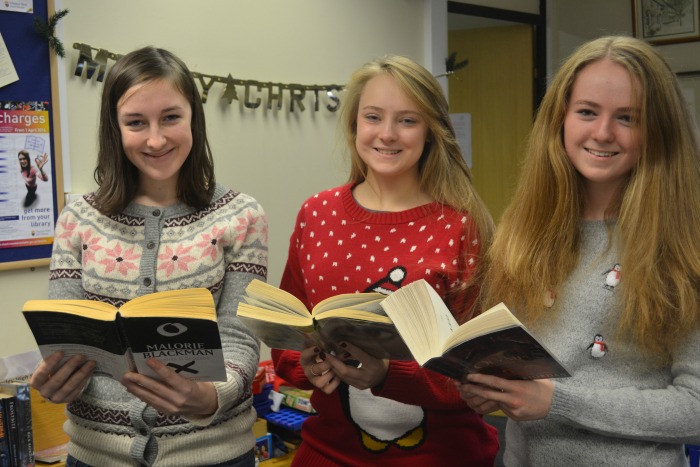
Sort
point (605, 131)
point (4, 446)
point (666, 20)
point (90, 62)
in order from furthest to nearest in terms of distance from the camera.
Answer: point (666, 20) < point (90, 62) < point (4, 446) < point (605, 131)

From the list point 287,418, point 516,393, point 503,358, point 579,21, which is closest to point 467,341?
point 503,358

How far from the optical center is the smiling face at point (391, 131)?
5.22 ft

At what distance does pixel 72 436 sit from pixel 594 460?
38.5 inches

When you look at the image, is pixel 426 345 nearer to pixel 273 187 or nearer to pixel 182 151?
pixel 182 151

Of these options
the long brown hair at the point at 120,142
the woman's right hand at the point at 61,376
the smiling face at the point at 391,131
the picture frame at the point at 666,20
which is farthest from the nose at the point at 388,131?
the picture frame at the point at 666,20

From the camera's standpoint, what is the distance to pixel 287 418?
2646 millimetres

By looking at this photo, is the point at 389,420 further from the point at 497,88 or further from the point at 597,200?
the point at 497,88

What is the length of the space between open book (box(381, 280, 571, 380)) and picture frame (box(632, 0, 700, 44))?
4119 millimetres

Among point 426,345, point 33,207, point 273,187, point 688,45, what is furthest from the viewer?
point 688,45

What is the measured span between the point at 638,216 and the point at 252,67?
208cm

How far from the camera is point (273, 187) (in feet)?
10.5

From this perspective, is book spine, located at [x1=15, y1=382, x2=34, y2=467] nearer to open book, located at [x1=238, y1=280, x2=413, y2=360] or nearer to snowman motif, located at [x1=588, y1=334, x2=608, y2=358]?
open book, located at [x1=238, y1=280, x2=413, y2=360]

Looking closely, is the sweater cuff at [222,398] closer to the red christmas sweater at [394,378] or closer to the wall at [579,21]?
the red christmas sweater at [394,378]

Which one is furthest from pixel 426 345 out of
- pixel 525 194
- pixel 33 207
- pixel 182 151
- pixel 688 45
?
pixel 688 45
